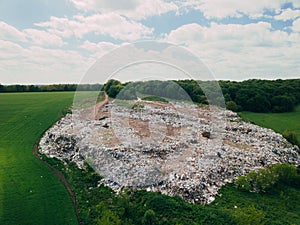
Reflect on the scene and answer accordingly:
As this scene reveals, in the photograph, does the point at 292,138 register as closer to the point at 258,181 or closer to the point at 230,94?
the point at 258,181

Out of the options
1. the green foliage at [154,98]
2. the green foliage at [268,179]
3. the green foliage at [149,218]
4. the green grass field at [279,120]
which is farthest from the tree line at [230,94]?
the green foliage at [149,218]

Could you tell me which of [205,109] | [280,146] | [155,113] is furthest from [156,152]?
[205,109]

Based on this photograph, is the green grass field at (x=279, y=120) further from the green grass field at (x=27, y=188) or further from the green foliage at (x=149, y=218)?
the green grass field at (x=27, y=188)

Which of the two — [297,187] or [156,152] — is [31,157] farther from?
[297,187]

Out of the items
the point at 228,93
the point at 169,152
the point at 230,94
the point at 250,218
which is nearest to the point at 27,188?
the point at 169,152

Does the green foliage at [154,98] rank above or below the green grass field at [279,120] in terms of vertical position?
above

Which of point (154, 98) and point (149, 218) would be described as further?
point (154, 98)
